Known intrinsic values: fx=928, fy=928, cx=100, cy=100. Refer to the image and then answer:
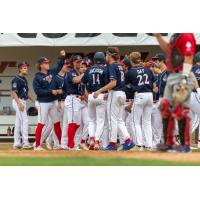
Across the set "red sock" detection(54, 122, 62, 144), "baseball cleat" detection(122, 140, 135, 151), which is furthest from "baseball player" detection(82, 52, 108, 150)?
"red sock" detection(54, 122, 62, 144)

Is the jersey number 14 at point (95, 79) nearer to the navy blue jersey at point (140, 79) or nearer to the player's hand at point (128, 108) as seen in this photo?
the navy blue jersey at point (140, 79)

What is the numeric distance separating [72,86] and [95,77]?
754 millimetres

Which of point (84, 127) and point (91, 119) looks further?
point (84, 127)

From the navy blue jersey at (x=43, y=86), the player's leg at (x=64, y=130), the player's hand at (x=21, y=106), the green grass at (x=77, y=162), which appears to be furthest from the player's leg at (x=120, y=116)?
the green grass at (x=77, y=162)

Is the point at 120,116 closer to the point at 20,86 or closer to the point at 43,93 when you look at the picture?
the point at 43,93

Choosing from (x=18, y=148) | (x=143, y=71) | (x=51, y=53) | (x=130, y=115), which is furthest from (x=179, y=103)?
(x=51, y=53)

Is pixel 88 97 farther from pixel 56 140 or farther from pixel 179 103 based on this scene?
pixel 179 103

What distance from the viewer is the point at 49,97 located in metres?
15.6

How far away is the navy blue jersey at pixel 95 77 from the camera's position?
14828mm

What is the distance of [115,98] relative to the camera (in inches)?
582

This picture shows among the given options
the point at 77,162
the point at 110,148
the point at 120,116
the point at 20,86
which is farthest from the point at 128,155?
the point at 20,86

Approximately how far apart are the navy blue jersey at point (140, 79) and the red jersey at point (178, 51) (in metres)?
3.34

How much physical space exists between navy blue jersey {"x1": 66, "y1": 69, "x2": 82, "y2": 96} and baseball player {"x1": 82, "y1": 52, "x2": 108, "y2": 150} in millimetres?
307

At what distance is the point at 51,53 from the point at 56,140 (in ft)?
9.32
